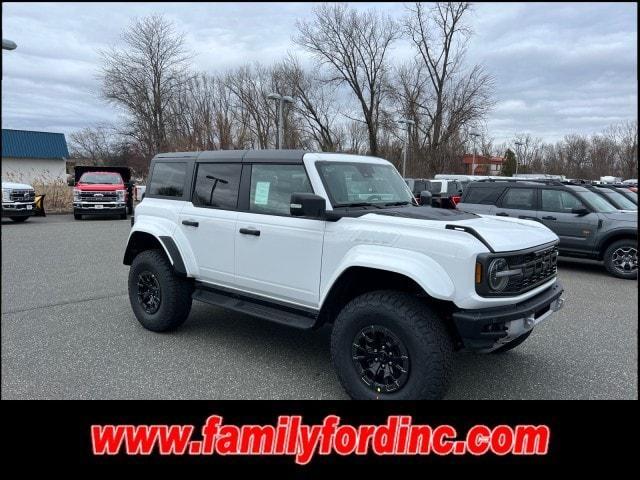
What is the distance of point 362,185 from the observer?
4242mm

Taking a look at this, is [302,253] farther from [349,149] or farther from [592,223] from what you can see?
[349,149]

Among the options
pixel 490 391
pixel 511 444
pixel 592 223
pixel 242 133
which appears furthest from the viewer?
pixel 242 133

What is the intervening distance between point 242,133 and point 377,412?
106 ft

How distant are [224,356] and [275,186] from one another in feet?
5.63

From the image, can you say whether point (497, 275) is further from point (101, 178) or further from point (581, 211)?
point (101, 178)

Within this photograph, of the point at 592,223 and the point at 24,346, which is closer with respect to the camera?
the point at 24,346

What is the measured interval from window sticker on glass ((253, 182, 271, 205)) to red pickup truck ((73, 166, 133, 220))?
16.1m

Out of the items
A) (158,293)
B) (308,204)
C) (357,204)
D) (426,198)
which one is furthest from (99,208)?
(308,204)

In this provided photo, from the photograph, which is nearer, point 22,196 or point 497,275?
point 497,275

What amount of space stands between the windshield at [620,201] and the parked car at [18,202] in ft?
59.2

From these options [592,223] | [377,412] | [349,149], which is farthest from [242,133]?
[377,412]

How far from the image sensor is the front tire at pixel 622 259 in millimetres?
8445

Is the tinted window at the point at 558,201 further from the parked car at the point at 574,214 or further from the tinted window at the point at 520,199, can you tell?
the tinted window at the point at 520,199

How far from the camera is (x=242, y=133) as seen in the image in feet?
110
